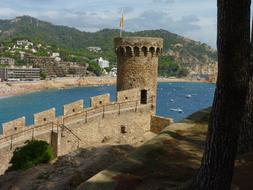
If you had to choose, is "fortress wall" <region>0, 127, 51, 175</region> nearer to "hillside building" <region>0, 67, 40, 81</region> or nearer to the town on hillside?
the town on hillside

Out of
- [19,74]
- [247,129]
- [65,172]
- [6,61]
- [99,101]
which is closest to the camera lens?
[247,129]

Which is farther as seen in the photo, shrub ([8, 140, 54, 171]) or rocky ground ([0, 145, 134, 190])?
shrub ([8, 140, 54, 171])

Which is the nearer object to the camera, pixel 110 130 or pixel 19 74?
pixel 110 130

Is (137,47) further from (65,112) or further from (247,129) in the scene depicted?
(247,129)

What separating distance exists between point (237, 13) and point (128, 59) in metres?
13.9

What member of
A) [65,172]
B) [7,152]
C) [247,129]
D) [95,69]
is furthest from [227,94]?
[95,69]

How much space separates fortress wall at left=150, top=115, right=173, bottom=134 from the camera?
18.5 meters

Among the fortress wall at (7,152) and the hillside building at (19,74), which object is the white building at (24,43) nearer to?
the hillside building at (19,74)

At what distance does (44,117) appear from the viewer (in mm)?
14445

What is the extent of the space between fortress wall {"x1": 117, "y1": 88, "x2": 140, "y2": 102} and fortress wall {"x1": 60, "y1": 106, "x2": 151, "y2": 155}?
1.72ft

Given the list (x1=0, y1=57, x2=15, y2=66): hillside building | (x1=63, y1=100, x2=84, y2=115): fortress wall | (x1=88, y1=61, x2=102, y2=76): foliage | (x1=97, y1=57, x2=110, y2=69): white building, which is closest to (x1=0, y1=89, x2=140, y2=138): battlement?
(x1=63, y1=100, x2=84, y2=115): fortress wall

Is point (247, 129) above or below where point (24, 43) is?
below

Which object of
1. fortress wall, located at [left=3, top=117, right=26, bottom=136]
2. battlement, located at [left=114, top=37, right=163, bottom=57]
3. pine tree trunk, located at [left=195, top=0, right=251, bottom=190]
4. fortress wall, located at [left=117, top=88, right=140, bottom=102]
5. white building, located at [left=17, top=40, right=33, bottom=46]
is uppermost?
white building, located at [left=17, top=40, right=33, bottom=46]

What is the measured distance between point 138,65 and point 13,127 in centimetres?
689
